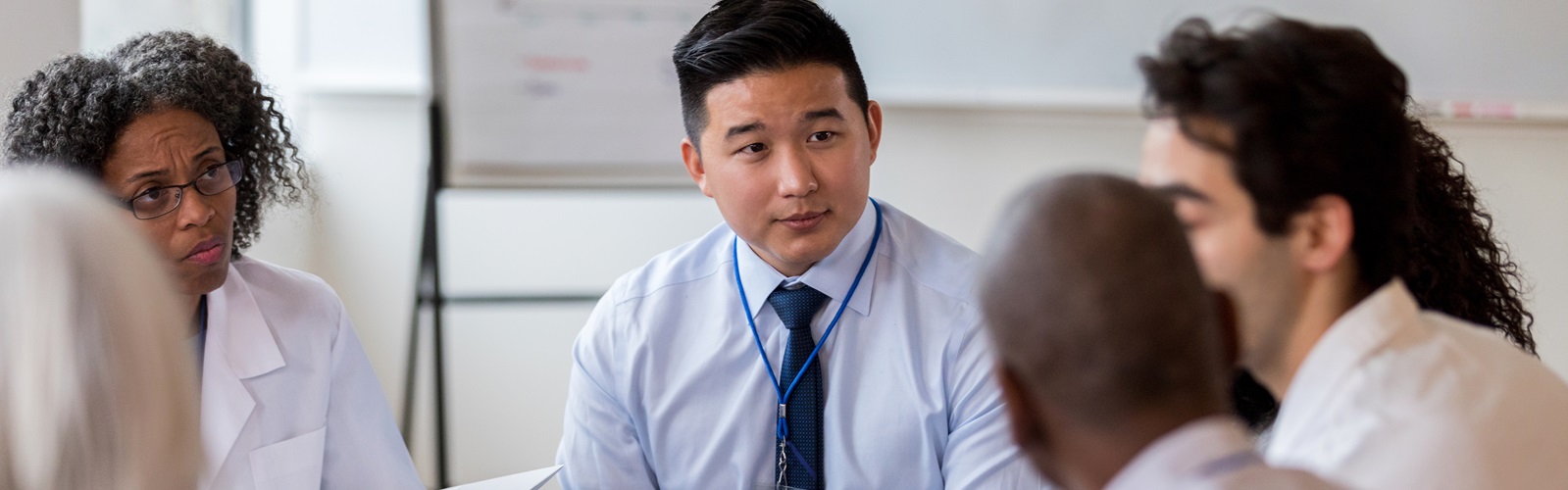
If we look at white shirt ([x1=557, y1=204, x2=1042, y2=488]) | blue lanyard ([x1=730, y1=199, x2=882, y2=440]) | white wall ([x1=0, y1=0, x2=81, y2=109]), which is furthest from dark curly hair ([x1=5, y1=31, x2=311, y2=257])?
blue lanyard ([x1=730, y1=199, x2=882, y2=440])

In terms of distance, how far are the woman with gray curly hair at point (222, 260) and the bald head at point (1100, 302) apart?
4.19 ft

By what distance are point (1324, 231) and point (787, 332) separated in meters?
0.91

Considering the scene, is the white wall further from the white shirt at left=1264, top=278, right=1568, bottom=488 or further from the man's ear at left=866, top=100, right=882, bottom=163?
the white shirt at left=1264, top=278, right=1568, bottom=488

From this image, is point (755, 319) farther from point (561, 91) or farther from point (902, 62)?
point (902, 62)

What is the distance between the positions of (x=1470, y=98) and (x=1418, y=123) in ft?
7.24

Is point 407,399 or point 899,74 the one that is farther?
point 899,74

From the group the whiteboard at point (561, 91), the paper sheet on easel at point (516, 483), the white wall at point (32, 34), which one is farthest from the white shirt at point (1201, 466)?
the whiteboard at point (561, 91)

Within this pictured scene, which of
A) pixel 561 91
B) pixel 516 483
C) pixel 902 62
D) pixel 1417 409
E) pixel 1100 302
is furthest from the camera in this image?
pixel 902 62

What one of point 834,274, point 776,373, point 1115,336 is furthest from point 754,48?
point 1115,336

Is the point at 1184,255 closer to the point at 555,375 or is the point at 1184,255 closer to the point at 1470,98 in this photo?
the point at 555,375

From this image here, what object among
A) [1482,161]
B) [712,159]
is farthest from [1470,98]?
[712,159]

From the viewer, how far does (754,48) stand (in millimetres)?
1793

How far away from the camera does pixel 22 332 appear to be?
2.38ft

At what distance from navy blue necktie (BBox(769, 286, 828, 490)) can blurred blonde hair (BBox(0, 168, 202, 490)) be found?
104cm
